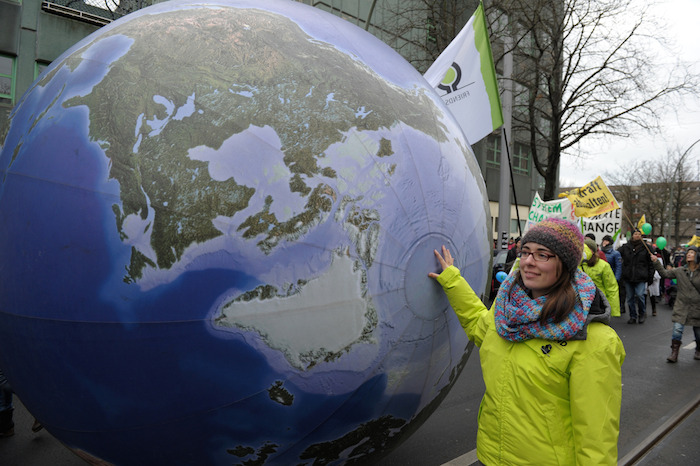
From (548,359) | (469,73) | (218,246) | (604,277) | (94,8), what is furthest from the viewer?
(94,8)

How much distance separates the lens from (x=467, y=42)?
6793 millimetres

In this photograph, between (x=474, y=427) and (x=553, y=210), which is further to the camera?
(x=553, y=210)

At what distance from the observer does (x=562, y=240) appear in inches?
74.7

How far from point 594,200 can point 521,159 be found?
48.0 ft

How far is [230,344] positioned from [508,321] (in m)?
1.05

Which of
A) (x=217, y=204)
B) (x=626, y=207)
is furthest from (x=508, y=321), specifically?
(x=626, y=207)

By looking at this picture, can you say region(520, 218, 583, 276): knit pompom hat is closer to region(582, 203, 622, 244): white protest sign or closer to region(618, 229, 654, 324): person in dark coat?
region(618, 229, 654, 324): person in dark coat

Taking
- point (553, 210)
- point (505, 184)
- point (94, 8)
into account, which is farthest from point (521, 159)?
point (94, 8)

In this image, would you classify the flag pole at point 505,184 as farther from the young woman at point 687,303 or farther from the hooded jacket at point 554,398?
the hooded jacket at point 554,398

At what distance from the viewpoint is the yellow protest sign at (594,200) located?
521 inches

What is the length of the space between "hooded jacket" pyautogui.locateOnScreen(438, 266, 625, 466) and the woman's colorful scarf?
46 millimetres

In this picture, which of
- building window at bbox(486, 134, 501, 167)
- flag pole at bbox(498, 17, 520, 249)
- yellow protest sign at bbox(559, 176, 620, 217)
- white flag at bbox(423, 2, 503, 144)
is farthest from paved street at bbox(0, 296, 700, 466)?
building window at bbox(486, 134, 501, 167)

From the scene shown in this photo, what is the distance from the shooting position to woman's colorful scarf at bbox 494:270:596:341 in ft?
5.91

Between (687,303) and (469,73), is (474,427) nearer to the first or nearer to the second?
(687,303)
